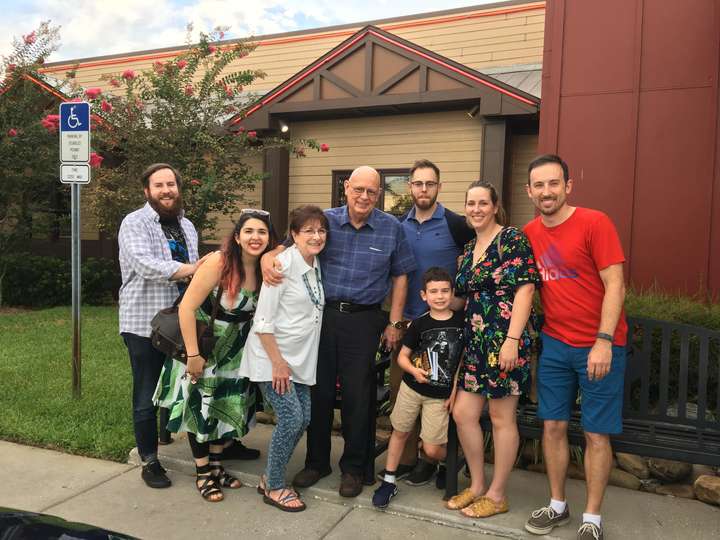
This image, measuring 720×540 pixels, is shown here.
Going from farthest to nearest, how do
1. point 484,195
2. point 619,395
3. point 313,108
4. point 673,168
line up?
point 313,108
point 673,168
point 484,195
point 619,395

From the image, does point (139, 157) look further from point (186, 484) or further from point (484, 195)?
point (484, 195)

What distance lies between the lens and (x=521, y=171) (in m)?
10.2

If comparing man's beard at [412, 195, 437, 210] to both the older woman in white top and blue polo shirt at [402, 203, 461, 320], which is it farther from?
the older woman in white top

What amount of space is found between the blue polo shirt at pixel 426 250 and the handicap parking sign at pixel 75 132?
318 centimetres

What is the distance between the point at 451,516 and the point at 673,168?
4.62 meters

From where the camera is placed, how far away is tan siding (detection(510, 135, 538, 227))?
10.1m

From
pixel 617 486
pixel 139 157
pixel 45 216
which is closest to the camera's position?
pixel 617 486

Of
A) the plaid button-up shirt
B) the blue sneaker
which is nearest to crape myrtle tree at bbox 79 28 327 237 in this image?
the plaid button-up shirt

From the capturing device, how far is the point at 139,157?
954 cm

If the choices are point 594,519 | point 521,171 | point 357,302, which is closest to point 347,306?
point 357,302

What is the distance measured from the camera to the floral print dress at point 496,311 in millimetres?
3366

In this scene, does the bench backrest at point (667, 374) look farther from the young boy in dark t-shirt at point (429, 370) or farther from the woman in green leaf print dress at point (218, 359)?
the woman in green leaf print dress at point (218, 359)

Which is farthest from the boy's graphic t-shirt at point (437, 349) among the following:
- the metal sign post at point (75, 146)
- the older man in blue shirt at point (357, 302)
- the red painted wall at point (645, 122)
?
the red painted wall at point (645, 122)

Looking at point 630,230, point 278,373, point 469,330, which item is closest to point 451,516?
point 469,330
